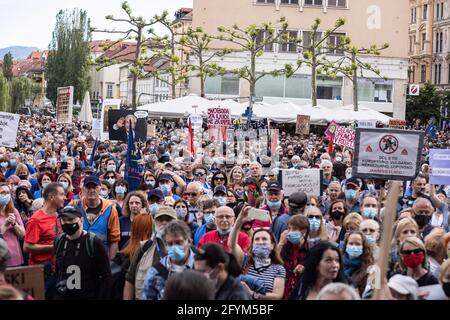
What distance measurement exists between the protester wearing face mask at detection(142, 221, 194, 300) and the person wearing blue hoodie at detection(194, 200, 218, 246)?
205 cm

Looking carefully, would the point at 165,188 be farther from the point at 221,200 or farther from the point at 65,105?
the point at 65,105

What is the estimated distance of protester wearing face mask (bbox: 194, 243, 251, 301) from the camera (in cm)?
588

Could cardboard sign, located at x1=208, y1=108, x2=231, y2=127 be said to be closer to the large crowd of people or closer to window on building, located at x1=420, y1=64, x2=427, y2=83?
the large crowd of people

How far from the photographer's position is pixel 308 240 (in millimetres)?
8820

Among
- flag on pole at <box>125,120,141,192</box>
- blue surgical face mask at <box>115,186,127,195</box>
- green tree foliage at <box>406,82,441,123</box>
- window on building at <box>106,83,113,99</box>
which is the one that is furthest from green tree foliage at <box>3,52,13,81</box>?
blue surgical face mask at <box>115,186,127,195</box>

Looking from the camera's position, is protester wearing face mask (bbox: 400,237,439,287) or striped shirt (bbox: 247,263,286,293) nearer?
protester wearing face mask (bbox: 400,237,439,287)

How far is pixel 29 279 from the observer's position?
6.88 metres

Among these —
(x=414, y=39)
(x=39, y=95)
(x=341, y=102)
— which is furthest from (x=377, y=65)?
(x=39, y=95)

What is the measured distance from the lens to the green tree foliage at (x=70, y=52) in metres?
105

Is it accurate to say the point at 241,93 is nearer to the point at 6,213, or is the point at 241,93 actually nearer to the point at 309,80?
the point at 309,80

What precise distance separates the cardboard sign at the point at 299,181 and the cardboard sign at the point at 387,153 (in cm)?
262

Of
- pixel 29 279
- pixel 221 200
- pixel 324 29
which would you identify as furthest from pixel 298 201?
pixel 324 29

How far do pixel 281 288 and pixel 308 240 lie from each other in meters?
1.35

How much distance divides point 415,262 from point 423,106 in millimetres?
74529
